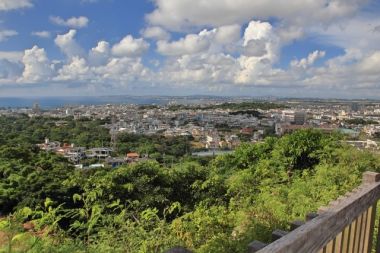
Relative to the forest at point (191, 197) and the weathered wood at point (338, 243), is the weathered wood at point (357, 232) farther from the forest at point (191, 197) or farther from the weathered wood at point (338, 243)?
the forest at point (191, 197)

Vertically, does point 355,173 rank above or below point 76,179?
above

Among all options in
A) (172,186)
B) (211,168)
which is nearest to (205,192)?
(172,186)

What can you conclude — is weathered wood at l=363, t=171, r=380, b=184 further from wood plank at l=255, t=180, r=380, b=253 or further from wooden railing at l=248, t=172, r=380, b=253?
wood plank at l=255, t=180, r=380, b=253

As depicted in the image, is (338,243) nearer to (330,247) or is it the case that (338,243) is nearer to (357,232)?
(330,247)

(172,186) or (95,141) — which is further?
(95,141)

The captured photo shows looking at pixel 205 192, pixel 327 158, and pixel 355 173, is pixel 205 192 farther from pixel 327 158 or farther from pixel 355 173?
pixel 355 173

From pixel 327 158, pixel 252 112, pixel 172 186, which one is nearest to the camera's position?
pixel 327 158

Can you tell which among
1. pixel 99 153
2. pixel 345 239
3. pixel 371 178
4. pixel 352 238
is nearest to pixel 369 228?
pixel 371 178
